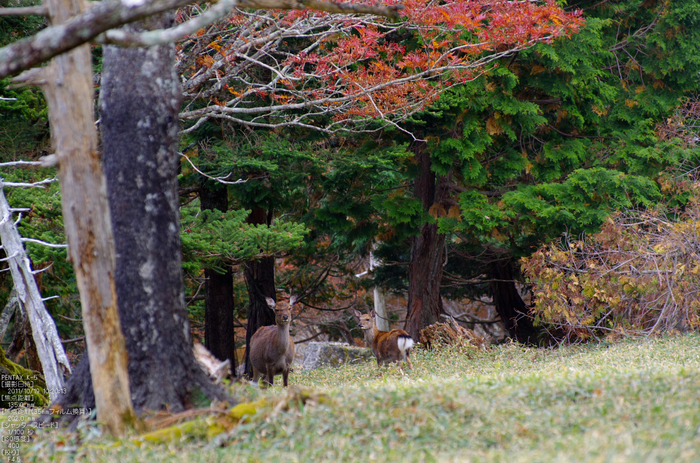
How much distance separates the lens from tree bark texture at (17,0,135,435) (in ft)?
12.8

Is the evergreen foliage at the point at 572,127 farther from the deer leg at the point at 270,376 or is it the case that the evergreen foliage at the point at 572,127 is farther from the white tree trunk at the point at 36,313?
the white tree trunk at the point at 36,313

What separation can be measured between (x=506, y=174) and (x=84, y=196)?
8467mm

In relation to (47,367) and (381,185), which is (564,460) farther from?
(381,185)

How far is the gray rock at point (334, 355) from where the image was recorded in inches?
529

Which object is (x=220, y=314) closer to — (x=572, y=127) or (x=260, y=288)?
(x=260, y=288)

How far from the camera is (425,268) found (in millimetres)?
12367

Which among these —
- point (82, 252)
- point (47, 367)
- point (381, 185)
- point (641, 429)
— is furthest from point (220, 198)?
point (641, 429)

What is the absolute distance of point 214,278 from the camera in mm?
11383

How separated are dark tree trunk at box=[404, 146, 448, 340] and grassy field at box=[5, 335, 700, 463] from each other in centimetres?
734

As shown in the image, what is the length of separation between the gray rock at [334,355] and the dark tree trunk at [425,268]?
1558mm

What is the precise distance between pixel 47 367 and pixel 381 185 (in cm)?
592

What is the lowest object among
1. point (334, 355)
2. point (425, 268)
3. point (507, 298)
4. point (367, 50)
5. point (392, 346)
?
point (334, 355)

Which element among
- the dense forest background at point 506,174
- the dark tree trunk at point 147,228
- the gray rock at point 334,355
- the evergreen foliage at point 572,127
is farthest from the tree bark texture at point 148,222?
the gray rock at point 334,355

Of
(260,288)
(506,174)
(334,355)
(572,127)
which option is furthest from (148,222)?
(572,127)
